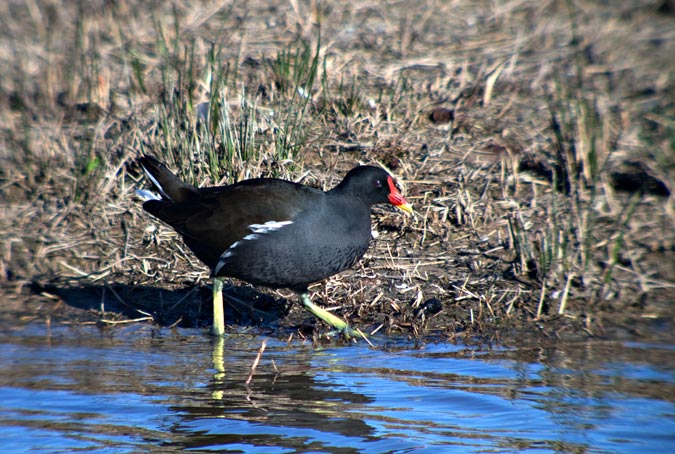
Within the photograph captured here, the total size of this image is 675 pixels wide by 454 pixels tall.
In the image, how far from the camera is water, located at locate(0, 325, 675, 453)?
12.9 feet

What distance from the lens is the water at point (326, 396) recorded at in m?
3.93

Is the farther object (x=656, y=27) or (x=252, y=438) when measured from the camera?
(x=656, y=27)

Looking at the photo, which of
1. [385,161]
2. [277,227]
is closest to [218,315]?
[277,227]

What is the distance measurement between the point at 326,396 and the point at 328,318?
39.8 inches

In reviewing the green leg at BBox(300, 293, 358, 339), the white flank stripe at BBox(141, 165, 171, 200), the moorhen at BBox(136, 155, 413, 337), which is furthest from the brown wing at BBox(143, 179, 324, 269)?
the green leg at BBox(300, 293, 358, 339)

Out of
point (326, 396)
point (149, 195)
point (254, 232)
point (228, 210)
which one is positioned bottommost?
point (326, 396)

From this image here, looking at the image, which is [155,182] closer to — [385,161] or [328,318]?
[328,318]

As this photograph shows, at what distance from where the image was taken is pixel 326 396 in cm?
448

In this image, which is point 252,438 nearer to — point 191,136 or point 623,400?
point 623,400

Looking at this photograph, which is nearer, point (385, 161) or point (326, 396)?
point (326, 396)

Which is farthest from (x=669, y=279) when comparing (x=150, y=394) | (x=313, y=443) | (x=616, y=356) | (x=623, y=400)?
(x=150, y=394)

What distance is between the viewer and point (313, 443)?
155 inches

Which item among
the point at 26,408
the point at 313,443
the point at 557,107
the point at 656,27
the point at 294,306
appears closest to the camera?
the point at 313,443

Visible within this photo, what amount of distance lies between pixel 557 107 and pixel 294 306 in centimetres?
310
